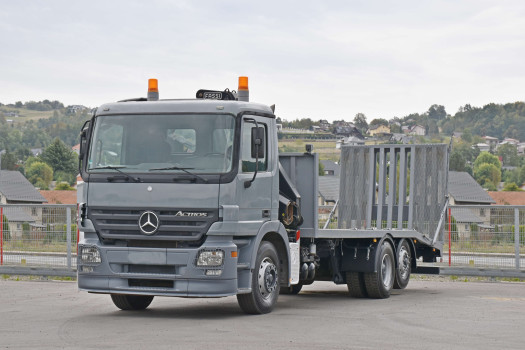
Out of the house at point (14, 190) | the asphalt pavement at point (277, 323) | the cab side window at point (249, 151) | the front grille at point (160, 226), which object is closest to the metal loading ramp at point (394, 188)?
the asphalt pavement at point (277, 323)

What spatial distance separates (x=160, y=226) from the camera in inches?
480

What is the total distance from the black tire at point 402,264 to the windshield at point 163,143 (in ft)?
19.5

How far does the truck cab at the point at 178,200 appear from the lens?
39.7 ft

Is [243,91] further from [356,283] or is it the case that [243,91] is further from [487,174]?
[487,174]

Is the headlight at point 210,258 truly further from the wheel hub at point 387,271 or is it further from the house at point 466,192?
the house at point 466,192

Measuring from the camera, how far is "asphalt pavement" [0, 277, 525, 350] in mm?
10172

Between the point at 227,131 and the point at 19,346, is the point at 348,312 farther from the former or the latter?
the point at 19,346

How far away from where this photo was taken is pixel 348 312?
13594 millimetres

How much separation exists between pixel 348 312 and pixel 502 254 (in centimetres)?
881

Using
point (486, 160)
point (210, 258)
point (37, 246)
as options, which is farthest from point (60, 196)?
point (210, 258)

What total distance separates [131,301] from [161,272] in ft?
5.88

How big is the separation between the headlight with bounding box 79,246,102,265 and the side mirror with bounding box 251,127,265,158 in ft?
8.26

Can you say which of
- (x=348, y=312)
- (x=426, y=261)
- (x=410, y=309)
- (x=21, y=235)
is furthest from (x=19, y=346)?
(x=21, y=235)

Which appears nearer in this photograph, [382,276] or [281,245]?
[281,245]
